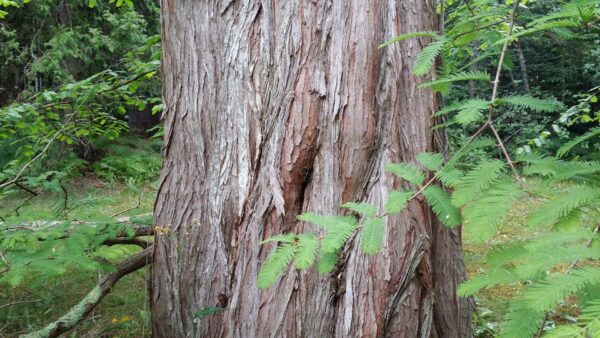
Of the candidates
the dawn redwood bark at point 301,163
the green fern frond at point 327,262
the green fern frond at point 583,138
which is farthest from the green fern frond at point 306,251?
the green fern frond at point 583,138

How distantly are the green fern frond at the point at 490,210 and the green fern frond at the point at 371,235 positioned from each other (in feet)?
0.96

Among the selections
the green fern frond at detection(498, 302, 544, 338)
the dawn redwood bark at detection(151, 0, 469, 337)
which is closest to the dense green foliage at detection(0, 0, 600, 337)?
the green fern frond at detection(498, 302, 544, 338)

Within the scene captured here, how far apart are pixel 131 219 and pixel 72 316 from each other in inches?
28.7

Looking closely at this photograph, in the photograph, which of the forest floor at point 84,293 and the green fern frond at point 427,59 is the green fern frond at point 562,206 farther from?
the forest floor at point 84,293

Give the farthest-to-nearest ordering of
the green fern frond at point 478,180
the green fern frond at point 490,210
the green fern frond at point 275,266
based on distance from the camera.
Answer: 1. the green fern frond at point 275,266
2. the green fern frond at point 478,180
3. the green fern frond at point 490,210

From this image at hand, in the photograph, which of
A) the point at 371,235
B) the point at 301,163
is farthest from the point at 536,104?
the point at 301,163

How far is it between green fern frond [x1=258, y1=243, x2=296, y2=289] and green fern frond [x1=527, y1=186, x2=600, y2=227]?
2.31 feet

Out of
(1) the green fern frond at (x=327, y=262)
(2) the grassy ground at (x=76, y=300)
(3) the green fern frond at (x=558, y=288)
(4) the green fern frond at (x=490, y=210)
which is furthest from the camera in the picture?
(2) the grassy ground at (x=76, y=300)

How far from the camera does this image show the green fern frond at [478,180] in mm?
1382

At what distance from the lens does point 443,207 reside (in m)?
1.61

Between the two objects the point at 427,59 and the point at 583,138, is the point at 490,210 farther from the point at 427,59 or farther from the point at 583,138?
the point at 427,59

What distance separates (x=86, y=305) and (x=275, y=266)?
7.22 feet

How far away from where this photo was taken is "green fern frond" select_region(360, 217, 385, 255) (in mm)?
1461

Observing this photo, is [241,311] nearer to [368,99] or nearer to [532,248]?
[368,99]
